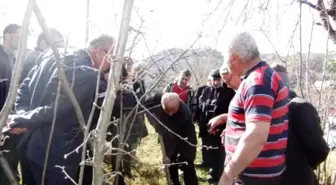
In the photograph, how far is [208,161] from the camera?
701 cm

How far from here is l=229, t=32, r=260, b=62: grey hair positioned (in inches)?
97.7

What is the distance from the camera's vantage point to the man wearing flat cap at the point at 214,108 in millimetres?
6242

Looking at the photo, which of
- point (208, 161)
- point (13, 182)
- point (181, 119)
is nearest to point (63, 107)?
point (13, 182)

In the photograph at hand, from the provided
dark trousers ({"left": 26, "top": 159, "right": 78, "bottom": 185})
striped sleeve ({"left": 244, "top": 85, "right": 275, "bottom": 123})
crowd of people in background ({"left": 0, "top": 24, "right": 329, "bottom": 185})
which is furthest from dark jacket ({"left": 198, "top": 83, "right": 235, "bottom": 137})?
striped sleeve ({"left": 244, "top": 85, "right": 275, "bottom": 123})

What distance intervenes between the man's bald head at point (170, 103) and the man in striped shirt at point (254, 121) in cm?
275

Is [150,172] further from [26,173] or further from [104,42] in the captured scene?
[104,42]

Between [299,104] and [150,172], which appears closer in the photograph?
[299,104]

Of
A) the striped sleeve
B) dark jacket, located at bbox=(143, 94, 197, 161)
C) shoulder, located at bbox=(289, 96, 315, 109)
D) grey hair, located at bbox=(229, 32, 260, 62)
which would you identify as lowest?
dark jacket, located at bbox=(143, 94, 197, 161)

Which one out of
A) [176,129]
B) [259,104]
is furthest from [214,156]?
[259,104]

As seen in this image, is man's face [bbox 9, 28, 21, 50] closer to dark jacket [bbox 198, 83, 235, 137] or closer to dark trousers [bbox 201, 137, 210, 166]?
dark jacket [bbox 198, 83, 235, 137]

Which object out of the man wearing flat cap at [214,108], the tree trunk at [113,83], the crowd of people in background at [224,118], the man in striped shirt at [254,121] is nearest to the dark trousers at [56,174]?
the crowd of people in background at [224,118]

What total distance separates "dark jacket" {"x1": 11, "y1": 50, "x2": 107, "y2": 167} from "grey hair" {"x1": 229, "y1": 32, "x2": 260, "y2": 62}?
95 centimetres

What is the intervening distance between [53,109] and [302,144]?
1.65 metres

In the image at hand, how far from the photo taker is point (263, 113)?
2305 mm
